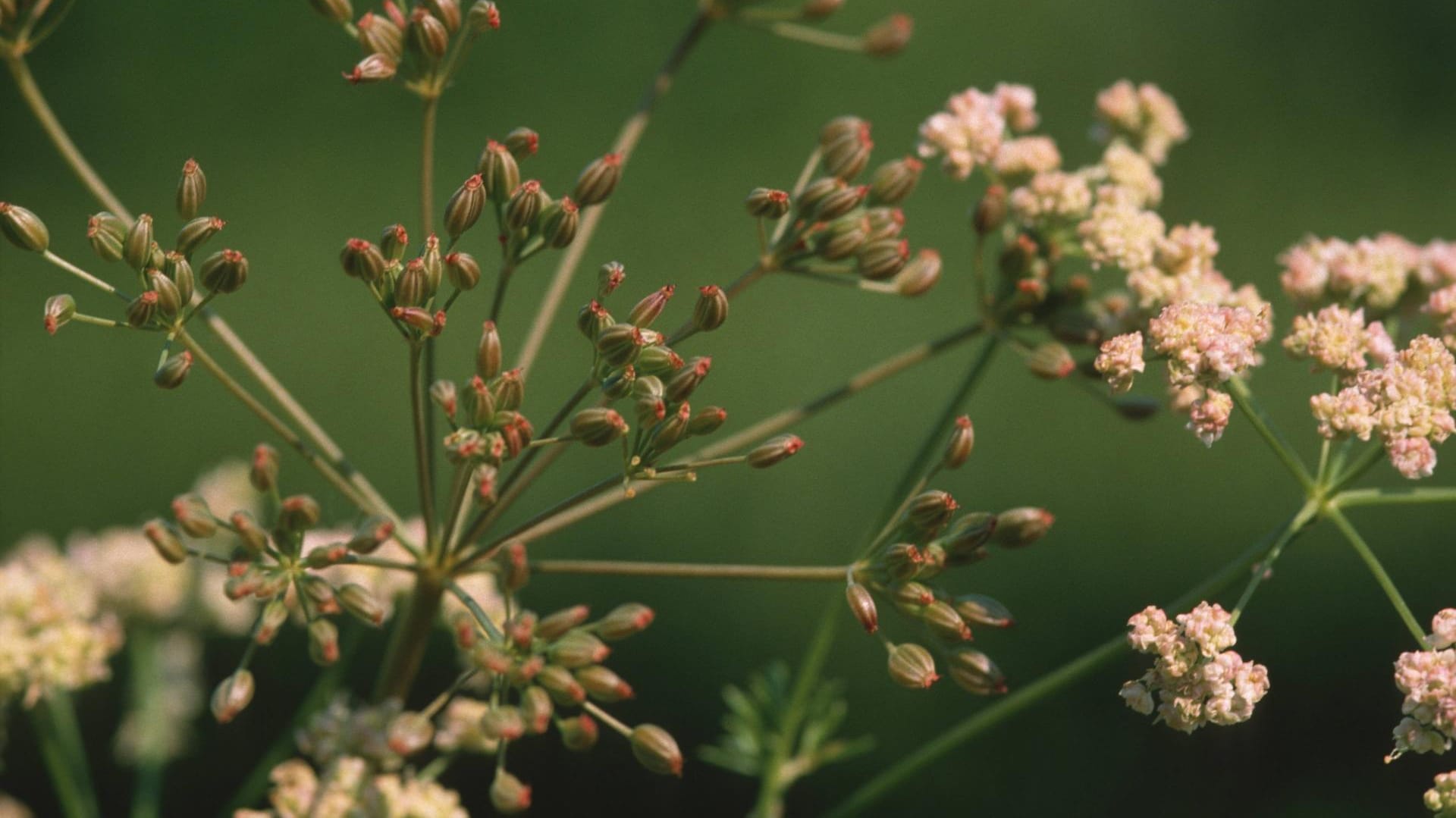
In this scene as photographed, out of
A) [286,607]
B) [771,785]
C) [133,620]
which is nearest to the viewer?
[286,607]

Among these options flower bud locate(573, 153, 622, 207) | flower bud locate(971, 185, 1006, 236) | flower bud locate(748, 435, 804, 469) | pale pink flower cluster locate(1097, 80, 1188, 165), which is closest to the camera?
flower bud locate(748, 435, 804, 469)

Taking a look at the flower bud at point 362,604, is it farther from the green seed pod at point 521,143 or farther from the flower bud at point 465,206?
the green seed pod at point 521,143

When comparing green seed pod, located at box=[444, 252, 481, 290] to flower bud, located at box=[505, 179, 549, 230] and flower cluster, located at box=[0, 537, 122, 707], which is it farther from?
flower cluster, located at box=[0, 537, 122, 707]

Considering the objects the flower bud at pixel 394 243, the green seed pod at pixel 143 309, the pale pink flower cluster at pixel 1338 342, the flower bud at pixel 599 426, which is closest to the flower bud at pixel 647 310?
the flower bud at pixel 599 426

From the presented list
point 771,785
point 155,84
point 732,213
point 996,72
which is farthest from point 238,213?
point 771,785

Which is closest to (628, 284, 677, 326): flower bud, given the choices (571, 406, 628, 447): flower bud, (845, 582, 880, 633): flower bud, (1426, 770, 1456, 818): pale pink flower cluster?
(571, 406, 628, 447): flower bud

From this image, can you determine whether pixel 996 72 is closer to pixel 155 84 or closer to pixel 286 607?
pixel 155 84
